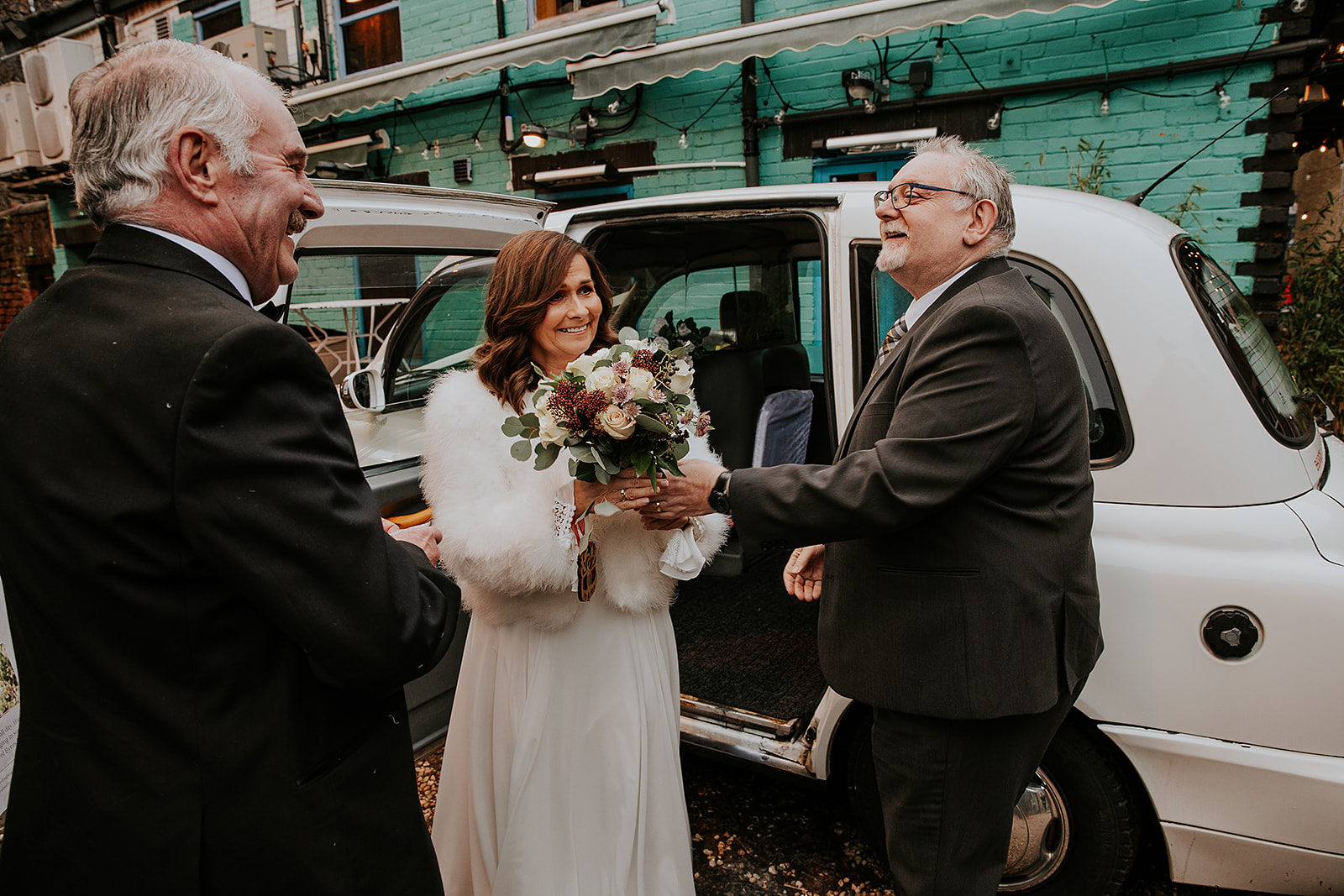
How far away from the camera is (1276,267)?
18.6ft

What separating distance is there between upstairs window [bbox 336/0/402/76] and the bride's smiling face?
917 cm

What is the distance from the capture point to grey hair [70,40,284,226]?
1.15 metres

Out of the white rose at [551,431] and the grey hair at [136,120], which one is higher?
the grey hair at [136,120]

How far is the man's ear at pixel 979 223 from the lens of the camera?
1.97 meters

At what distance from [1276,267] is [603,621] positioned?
5984 millimetres

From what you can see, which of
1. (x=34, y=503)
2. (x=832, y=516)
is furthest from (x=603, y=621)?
(x=34, y=503)

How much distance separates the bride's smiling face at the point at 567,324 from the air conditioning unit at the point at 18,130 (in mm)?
14449

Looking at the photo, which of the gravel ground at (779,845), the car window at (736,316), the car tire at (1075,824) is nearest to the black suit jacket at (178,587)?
the car tire at (1075,824)

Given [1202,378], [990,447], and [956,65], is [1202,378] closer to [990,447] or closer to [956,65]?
[990,447]

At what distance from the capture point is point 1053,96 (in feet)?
20.7

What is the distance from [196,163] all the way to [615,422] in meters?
0.93

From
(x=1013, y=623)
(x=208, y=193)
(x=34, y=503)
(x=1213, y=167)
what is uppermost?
(x=1213, y=167)

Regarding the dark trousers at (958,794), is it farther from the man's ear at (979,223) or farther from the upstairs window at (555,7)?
the upstairs window at (555,7)

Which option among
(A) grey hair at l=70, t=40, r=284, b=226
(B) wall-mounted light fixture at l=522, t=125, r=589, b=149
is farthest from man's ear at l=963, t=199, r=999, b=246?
(B) wall-mounted light fixture at l=522, t=125, r=589, b=149
